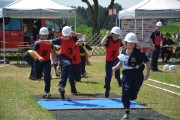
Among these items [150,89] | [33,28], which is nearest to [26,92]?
[150,89]

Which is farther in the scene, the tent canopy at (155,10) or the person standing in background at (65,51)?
the tent canopy at (155,10)

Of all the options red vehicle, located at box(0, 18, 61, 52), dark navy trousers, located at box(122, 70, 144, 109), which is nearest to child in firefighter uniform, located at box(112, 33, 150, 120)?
dark navy trousers, located at box(122, 70, 144, 109)

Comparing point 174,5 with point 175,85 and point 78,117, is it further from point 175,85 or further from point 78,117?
point 78,117

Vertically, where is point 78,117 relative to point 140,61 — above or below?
below

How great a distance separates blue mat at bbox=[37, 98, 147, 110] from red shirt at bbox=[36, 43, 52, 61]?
1156 mm

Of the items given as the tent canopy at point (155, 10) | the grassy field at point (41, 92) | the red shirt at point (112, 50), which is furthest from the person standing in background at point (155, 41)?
the red shirt at point (112, 50)

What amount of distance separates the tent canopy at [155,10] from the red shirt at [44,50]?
440 inches

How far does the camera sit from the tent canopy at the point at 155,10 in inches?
902

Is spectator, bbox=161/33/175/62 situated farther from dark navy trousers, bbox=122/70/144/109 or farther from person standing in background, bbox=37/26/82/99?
dark navy trousers, bbox=122/70/144/109

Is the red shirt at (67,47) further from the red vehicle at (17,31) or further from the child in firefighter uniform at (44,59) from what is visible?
the red vehicle at (17,31)

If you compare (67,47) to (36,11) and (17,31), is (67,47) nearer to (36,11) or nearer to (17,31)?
(36,11)

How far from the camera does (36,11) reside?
22.5 metres

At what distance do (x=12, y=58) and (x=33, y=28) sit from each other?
2.20 m

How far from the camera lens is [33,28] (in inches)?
1101
